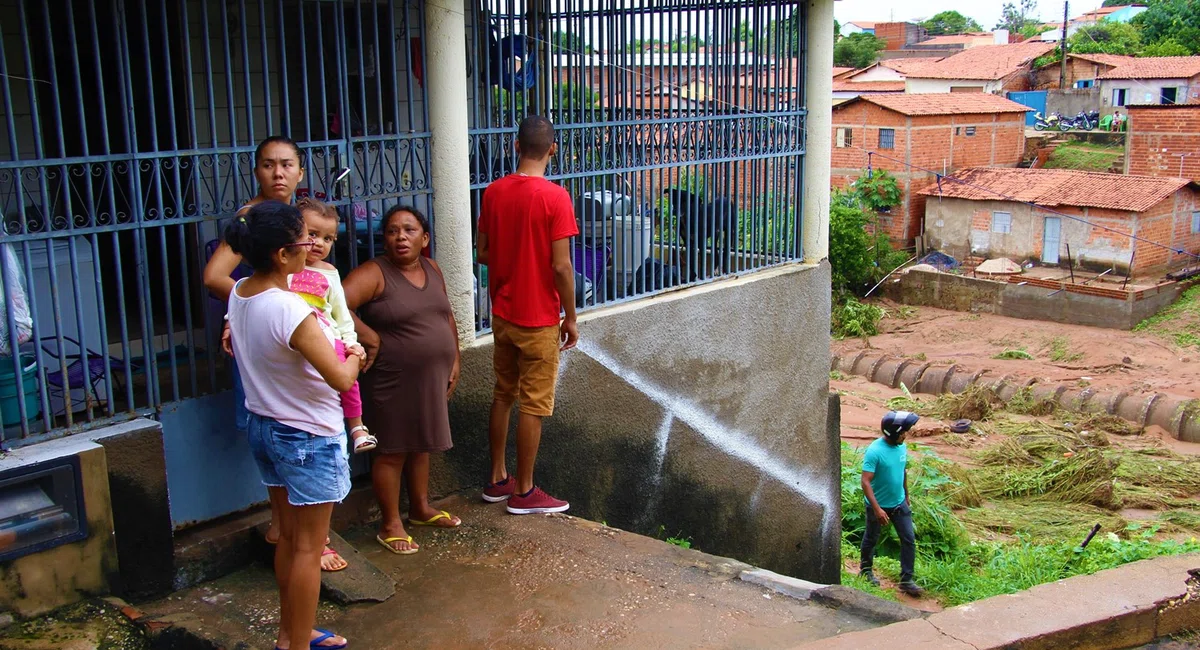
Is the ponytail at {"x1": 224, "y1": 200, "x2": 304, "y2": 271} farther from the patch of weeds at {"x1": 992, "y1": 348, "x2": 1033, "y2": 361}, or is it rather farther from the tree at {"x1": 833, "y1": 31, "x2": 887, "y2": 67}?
the tree at {"x1": 833, "y1": 31, "x2": 887, "y2": 67}

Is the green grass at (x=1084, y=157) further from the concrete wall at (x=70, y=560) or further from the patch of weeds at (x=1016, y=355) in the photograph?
the concrete wall at (x=70, y=560)

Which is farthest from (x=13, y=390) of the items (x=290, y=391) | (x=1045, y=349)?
(x=1045, y=349)

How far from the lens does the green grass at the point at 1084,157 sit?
32.7 m

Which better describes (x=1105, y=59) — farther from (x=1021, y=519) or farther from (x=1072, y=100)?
(x=1021, y=519)

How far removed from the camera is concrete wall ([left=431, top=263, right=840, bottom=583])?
231 inches

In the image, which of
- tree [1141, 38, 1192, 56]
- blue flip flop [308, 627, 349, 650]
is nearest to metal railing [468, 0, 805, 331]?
blue flip flop [308, 627, 349, 650]

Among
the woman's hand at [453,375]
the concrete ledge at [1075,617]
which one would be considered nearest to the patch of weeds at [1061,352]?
the concrete ledge at [1075,617]

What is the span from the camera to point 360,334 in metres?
4.43

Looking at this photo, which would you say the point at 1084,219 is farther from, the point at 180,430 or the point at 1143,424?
the point at 180,430

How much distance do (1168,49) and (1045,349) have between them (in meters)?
27.4

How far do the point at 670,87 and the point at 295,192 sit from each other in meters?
2.75

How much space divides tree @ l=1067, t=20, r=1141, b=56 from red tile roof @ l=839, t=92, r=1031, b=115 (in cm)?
1576

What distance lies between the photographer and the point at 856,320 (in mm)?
26500

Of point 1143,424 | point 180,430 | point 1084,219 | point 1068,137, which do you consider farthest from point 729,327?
point 1068,137
